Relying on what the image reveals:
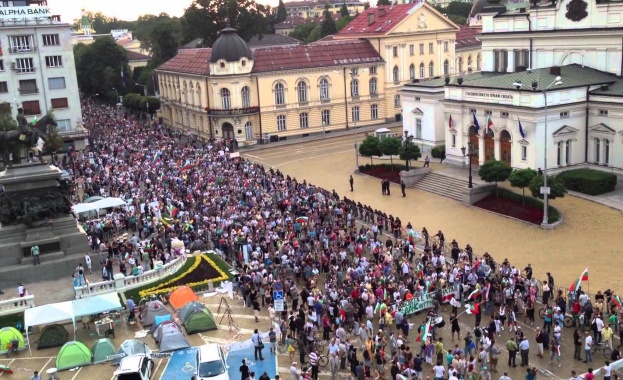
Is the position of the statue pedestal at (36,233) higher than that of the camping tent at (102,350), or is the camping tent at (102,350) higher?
the statue pedestal at (36,233)

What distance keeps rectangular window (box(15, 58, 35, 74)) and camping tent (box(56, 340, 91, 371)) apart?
168 feet

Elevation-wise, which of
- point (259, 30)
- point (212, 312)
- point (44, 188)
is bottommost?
point (212, 312)

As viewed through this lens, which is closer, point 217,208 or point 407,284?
point 407,284

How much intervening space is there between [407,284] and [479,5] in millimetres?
103620

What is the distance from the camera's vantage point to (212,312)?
31.1m

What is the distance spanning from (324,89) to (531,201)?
3971cm

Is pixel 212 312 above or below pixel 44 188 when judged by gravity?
below

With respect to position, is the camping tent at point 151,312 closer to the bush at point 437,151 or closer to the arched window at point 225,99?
the bush at point 437,151

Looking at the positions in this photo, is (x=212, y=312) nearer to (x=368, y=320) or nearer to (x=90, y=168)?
(x=368, y=320)

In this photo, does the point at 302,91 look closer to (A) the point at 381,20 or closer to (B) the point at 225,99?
(B) the point at 225,99

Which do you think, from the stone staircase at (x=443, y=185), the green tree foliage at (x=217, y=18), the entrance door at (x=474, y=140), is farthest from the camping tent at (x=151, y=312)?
the green tree foliage at (x=217, y=18)

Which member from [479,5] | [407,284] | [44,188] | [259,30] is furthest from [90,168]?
[479,5]

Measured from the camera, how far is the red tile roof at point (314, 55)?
75875 mm

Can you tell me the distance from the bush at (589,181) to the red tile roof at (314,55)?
37607 millimetres
